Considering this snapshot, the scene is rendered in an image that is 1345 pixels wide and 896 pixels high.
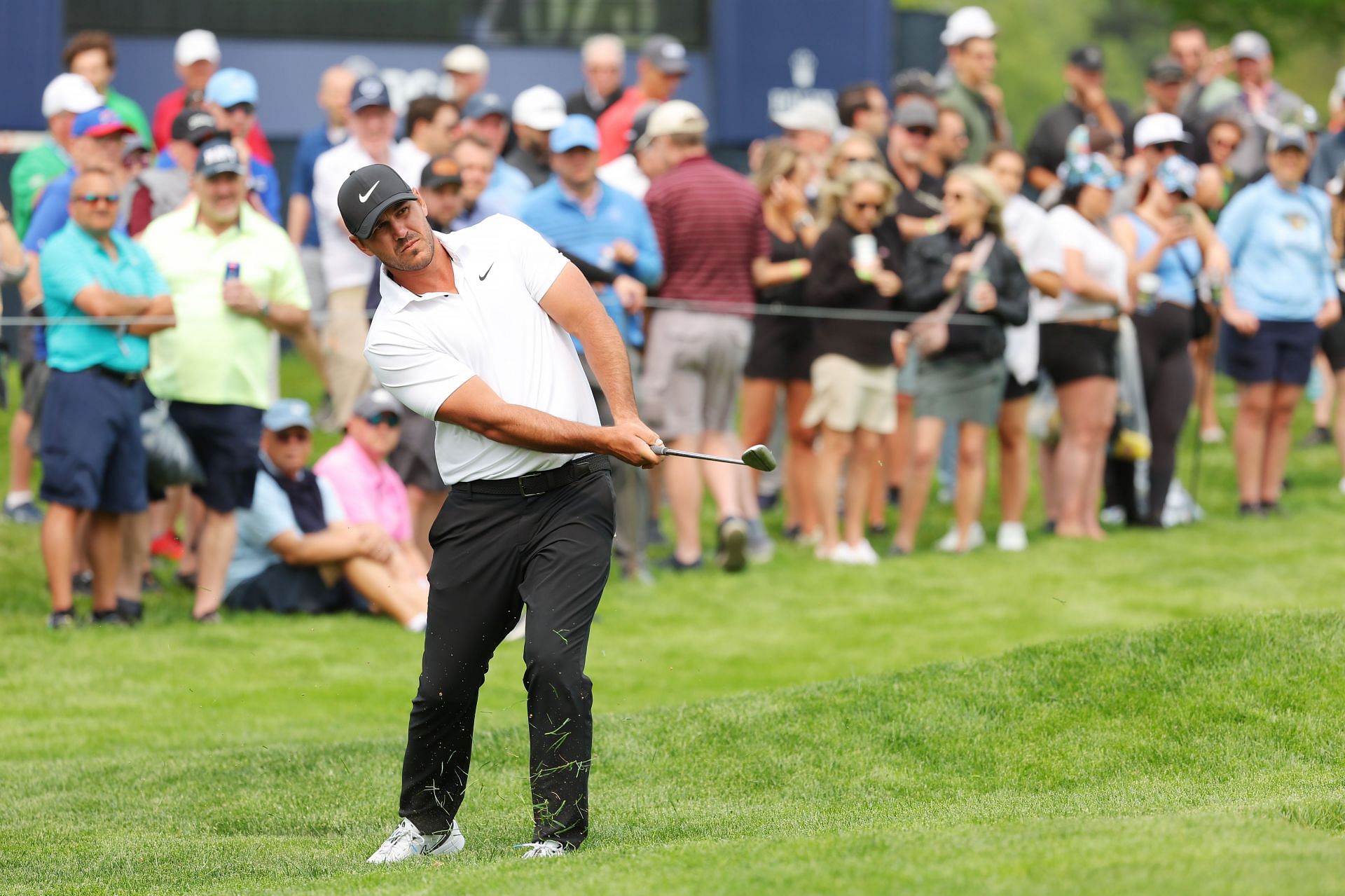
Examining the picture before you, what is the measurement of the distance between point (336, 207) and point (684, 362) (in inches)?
110

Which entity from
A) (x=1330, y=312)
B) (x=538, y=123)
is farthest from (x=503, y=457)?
(x=1330, y=312)

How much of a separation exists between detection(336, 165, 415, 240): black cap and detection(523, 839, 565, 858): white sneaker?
194 centimetres

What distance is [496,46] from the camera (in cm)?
1659

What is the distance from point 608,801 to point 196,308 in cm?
446

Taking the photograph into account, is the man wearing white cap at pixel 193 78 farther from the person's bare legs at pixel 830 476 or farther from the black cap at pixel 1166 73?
the black cap at pixel 1166 73

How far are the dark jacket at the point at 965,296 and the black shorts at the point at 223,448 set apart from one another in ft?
13.6

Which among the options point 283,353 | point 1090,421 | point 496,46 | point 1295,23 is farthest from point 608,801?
point 1295,23

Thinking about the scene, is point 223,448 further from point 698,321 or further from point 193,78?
point 193,78

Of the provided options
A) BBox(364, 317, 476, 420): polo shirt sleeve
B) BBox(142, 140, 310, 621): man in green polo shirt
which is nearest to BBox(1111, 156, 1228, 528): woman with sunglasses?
BBox(142, 140, 310, 621): man in green polo shirt

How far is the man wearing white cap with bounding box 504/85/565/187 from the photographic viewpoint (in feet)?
42.2

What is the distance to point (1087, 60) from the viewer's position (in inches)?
607

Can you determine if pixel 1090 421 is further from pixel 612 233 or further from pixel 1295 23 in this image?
pixel 1295 23

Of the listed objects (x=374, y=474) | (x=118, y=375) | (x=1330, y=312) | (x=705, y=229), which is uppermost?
(x=705, y=229)

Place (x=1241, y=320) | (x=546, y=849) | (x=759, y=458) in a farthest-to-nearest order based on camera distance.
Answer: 1. (x=1241, y=320)
2. (x=759, y=458)
3. (x=546, y=849)
